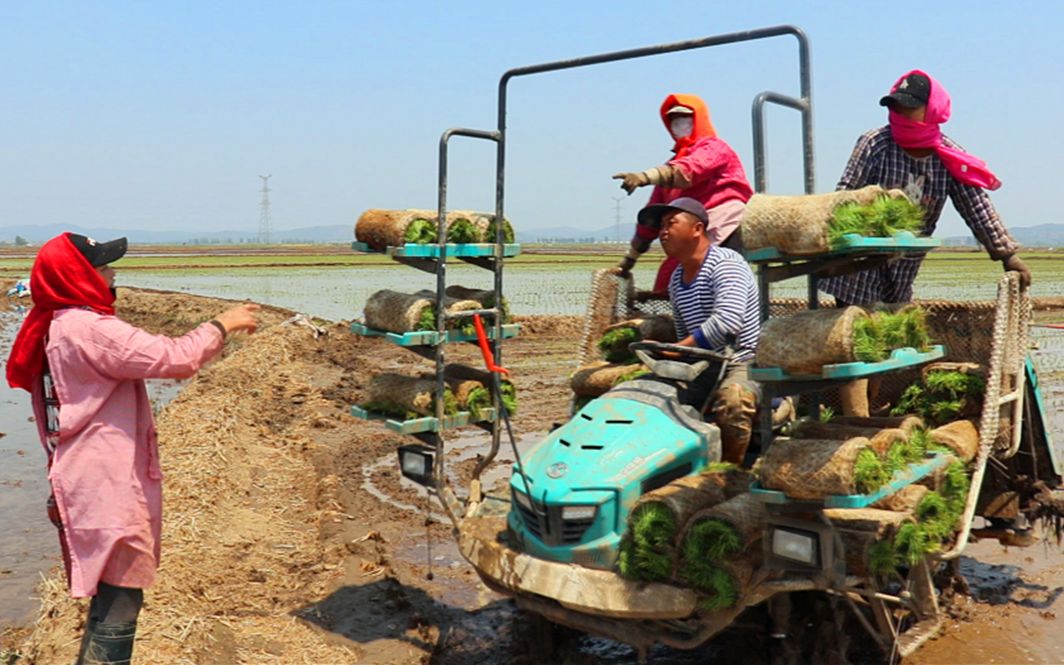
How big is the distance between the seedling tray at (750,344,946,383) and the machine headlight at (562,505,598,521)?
91 cm

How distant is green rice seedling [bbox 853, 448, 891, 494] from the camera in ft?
13.4

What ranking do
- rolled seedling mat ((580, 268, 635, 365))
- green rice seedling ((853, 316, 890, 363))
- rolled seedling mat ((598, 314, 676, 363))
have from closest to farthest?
green rice seedling ((853, 316, 890, 363)) < rolled seedling mat ((598, 314, 676, 363)) < rolled seedling mat ((580, 268, 635, 365))

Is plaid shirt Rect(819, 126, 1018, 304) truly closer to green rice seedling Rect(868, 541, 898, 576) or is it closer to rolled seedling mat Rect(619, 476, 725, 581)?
green rice seedling Rect(868, 541, 898, 576)

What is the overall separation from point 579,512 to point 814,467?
1049 mm

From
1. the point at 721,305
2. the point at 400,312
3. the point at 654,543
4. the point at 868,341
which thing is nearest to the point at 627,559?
the point at 654,543

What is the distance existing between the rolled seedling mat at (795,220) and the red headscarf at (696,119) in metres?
1.89

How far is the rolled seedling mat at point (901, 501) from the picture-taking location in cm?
454

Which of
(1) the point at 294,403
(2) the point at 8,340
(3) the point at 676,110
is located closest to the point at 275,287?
(2) the point at 8,340

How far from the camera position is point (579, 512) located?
460 centimetres

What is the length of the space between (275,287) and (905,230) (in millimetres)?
33156

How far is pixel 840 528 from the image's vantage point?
14.8ft

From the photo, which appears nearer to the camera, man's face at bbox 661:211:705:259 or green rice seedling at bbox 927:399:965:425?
man's face at bbox 661:211:705:259

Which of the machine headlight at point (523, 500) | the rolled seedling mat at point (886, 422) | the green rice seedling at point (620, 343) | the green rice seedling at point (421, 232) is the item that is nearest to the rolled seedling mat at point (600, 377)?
the green rice seedling at point (620, 343)

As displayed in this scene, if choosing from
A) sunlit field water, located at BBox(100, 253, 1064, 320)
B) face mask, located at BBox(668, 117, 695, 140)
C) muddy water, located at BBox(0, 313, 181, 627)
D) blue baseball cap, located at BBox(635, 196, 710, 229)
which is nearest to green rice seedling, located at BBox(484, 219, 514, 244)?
blue baseball cap, located at BBox(635, 196, 710, 229)
